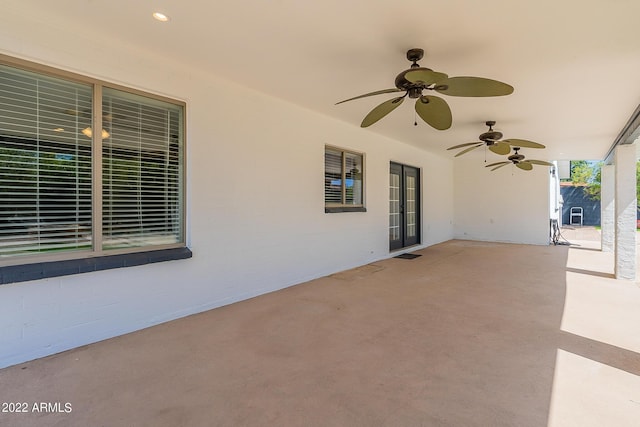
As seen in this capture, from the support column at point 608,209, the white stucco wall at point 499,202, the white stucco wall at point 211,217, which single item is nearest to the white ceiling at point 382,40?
the white stucco wall at point 211,217

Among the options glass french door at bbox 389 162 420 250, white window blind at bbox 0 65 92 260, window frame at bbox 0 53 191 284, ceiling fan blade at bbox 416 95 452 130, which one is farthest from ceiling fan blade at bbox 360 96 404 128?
glass french door at bbox 389 162 420 250

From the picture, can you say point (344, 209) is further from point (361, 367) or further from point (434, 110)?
point (361, 367)

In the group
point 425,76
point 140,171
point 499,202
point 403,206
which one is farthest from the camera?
point 499,202

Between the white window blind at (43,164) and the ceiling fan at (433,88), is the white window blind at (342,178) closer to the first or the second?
the ceiling fan at (433,88)

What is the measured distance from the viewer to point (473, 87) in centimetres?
244

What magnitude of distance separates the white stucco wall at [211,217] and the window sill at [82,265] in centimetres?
10

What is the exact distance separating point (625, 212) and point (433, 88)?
486 centimetres

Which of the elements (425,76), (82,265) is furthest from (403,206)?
(82,265)

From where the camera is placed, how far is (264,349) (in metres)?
2.57

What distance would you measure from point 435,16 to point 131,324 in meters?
3.56

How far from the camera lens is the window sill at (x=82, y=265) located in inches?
89.1

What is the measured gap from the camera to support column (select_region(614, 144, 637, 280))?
4926 millimetres

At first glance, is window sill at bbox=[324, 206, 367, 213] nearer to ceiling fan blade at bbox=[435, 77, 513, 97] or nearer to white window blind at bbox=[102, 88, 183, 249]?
white window blind at bbox=[102, 88, 183, 249]

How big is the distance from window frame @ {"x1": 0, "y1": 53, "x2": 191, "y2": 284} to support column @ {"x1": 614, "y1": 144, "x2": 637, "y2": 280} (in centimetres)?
631
